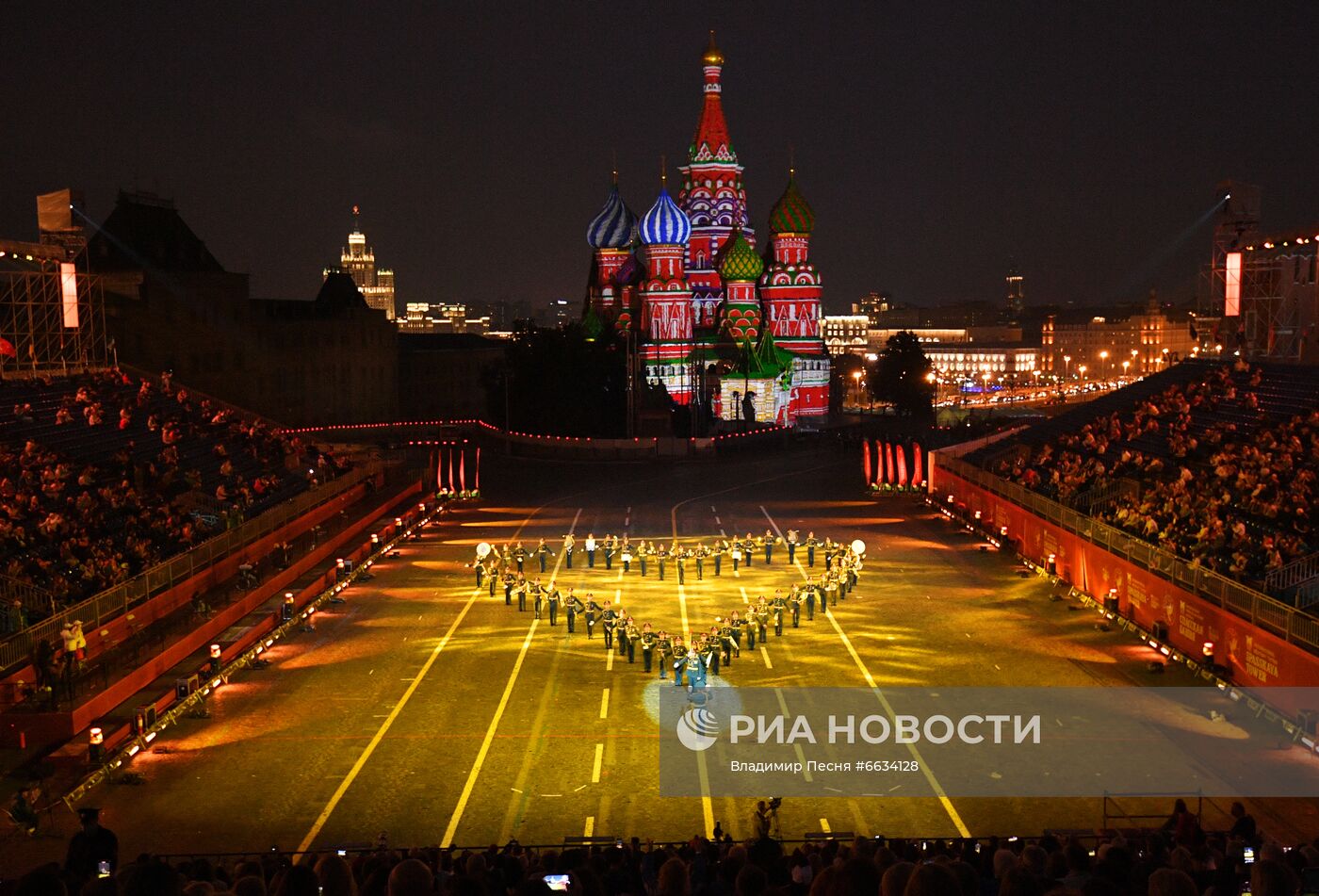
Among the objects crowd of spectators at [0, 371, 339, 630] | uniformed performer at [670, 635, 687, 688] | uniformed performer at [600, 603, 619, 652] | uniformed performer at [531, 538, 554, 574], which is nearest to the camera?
uniformed performer at [670, 635, 687, 688]

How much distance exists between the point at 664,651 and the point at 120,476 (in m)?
16.8

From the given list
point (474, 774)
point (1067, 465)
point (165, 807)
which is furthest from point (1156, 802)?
point (1067, 465)

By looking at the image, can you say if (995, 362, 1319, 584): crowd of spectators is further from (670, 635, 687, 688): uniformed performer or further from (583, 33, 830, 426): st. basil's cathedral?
(583, 33, 830, 426): st. basil's cathedral

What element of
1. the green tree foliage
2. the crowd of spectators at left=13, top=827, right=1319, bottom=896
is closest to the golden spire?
the green tree foliage

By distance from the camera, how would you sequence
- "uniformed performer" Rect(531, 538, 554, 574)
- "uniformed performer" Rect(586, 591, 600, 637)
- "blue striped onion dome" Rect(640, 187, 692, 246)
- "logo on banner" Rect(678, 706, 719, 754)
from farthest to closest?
"blue striped onion dome" Rect(640, 187, 692, 246) < "uniformed performer" Rect(531, 538, 554, 574) < "uniformed performer" Rect(586, 591, 600, 637) < "logo on banner" Rect(678, 706, 719, 754)

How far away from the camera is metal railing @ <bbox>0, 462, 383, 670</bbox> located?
20.4 m

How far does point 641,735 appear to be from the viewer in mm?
20469

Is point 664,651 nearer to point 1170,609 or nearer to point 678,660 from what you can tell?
point 678,660

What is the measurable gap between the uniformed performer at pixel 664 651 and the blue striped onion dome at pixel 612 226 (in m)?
76.2

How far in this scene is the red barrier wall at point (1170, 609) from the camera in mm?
20375

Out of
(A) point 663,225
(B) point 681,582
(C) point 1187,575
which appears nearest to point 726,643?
(B) point 681,582

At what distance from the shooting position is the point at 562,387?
7419 centimetres

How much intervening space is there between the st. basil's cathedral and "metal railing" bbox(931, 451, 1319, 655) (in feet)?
155

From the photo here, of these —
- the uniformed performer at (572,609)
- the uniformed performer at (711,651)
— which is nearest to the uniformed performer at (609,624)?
the uniformed performer at (572,609)
